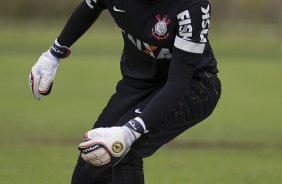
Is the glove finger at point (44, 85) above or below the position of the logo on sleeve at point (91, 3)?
below

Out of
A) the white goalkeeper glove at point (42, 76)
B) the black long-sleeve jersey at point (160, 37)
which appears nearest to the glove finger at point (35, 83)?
the white goalkeeper glove at point (42, 76)

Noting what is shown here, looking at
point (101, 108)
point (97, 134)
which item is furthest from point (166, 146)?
point (97, 134)

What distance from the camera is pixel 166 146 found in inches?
452

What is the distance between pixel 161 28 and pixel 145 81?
644mm

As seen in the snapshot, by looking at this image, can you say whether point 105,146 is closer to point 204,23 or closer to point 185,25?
point 185,25

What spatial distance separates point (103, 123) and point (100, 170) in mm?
354

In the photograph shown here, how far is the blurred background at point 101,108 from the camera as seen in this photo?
927 cm

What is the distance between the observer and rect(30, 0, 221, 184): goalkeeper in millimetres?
5269

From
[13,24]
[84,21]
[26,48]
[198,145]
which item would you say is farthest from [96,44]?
[84,21]

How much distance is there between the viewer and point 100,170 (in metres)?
6.18

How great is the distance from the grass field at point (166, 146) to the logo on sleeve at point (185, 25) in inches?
132

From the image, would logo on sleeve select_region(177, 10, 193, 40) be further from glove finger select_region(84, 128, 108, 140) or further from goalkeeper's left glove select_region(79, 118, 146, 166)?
glove finger select_region(84, 128, 108, 140)

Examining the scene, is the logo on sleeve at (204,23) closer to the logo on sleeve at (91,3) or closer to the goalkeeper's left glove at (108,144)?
the goalkeeper's left glove at (108,144)

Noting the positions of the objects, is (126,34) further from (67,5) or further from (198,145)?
(67,5)
